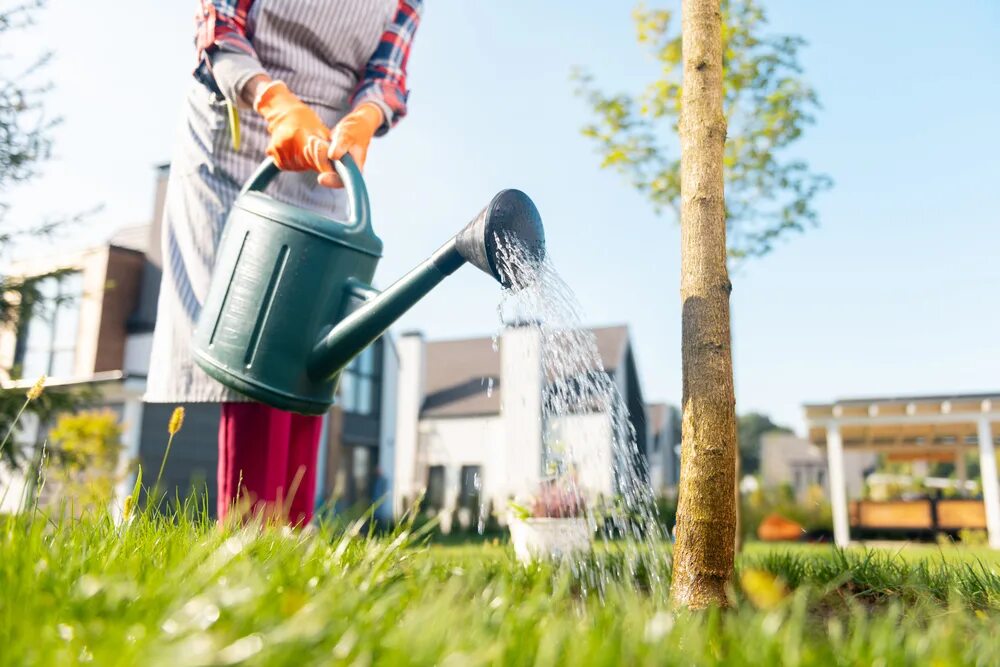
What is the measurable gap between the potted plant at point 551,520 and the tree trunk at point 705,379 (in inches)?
57.0

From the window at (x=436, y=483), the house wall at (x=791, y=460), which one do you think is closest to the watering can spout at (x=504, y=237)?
the window at (x=436, y=483)

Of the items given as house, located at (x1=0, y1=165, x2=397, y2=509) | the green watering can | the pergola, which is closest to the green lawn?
the green watering can

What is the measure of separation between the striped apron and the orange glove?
0.56 ft

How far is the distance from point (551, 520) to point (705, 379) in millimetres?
1757

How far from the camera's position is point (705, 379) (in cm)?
188

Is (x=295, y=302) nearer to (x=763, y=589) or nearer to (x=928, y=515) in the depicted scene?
(x=763, y=589)

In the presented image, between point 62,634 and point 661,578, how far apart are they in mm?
1896

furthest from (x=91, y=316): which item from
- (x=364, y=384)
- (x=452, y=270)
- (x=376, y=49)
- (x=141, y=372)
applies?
(x=452, y=270)

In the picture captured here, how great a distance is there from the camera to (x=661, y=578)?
2475 millimetres

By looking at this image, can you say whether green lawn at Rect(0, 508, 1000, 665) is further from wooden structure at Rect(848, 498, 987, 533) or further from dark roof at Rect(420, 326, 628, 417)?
dark roof at Rect(420, 326, 628, 417)

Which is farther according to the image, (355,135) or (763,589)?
(355,135)

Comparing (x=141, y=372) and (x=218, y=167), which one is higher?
(x=141, y=372)

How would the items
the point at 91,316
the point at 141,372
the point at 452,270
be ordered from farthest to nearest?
1. the point at 91,316
2. the point at 141,372
3. the point at 452,270

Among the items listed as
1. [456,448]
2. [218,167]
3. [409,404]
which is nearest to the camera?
[218,167]
